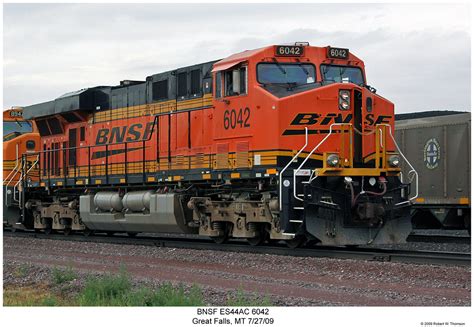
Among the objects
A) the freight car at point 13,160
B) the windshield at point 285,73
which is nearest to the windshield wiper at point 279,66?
the windshield at point 285,73

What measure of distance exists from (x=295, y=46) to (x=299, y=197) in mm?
2981

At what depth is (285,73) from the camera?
1565 cm

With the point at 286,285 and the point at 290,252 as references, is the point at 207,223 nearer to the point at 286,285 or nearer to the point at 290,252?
the point at 290,252

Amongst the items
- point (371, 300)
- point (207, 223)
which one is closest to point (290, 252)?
point (207, 223)

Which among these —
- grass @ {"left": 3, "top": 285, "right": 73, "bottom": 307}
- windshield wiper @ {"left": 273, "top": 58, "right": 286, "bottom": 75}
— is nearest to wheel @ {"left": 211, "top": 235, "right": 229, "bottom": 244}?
windshield wiper @ {"left": 273, "top": 58, "right": 286, "bottom": 75}

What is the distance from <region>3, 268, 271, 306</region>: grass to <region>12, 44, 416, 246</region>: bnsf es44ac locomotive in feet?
14.5

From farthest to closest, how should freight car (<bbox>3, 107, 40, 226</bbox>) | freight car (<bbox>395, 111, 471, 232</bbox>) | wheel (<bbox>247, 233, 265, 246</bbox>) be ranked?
1. freight car (<bbox>3, 107, 40, 226</bbox>)
2. freight car (<bbox>395, 111, 471, 232</bbox>)
3. wheel (<bbox>247, 233, 265, 246</bbox>)

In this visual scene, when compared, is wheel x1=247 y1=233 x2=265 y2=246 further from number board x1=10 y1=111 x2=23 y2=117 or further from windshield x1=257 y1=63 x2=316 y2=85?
number board x1=10 y1=111 x2=23 y2=117

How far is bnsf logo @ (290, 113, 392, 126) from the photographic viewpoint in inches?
589

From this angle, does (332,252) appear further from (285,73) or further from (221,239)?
(285,73)

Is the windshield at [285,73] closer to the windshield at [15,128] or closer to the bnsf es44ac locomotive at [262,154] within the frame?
the bnsf es44ac locomotive at [262,154]

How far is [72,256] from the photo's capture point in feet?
52.6

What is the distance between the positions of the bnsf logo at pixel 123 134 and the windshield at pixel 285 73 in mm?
4294

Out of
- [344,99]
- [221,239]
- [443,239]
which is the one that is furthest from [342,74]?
[443,239]
